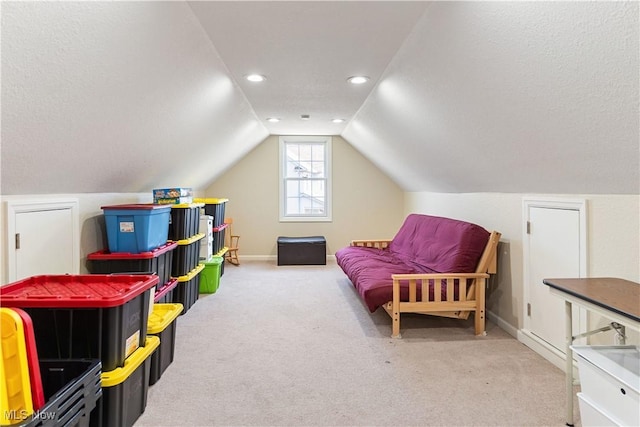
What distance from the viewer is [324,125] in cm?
538

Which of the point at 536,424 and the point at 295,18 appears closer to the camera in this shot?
the point at 536,424

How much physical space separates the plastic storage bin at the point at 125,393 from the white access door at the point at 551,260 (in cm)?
262

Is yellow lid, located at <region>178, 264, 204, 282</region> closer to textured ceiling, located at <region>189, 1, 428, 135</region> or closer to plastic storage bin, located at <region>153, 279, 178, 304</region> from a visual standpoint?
plastic storage bin, located at <region>153, 279, 178, 304</region>

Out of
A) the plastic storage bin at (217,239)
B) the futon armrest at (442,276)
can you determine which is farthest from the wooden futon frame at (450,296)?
the plastic storage bin at (217,239)

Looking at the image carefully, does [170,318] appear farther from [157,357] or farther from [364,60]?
[364,60]

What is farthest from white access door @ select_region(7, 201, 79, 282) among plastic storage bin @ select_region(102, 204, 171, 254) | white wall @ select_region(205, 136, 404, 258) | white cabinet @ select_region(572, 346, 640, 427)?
white wall @ select_region(205, 136, 404, 258)

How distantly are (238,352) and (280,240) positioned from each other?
133 inches

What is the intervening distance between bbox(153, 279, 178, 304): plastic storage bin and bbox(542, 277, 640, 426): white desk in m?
2.84

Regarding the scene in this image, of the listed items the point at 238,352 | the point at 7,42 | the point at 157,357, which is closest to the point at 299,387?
the point at 238,352

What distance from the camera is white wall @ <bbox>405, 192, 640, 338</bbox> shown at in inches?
77.3

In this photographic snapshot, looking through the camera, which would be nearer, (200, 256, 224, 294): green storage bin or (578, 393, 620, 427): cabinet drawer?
(578, 393, 620, 427): cabinet drawer

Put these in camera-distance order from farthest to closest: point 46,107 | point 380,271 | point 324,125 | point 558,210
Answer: point 324,125
point 380,271
point 558,210
point 46,107

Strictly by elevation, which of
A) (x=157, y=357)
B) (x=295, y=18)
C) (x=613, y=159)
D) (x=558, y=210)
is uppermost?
(x=295, y=18)

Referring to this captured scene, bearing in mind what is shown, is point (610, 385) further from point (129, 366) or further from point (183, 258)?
point (183, 258)
